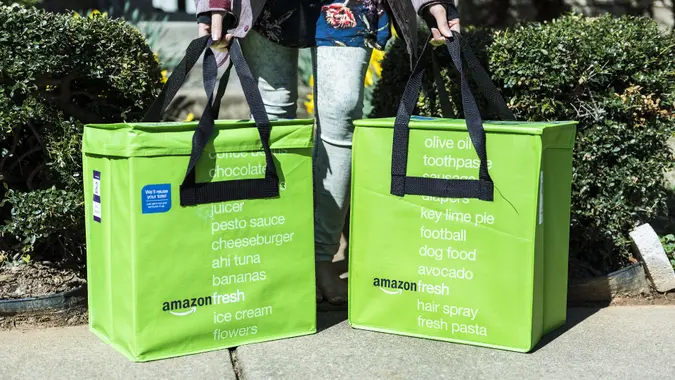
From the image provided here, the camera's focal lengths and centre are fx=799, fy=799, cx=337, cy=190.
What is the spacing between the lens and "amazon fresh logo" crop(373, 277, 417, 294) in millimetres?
2814

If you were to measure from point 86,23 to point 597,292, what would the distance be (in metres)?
2.30

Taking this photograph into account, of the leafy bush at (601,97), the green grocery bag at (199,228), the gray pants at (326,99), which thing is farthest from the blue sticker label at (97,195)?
the leafy bush at (601,97)

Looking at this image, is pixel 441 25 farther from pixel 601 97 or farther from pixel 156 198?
pixel 156 198

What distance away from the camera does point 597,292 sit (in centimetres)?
333

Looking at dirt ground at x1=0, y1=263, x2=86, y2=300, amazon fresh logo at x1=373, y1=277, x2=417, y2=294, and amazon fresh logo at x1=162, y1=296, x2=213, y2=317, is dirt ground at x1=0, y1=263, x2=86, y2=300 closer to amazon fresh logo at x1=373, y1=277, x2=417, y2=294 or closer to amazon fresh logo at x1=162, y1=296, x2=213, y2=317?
amazon fresh logo at x1=162, y1=296, x2=213, y2=317

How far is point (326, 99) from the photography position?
9.91 feet

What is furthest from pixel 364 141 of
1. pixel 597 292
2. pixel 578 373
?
pixel 597 292

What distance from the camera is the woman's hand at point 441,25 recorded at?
2947 millimetres

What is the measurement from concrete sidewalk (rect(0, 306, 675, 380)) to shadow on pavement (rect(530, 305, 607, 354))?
1cm

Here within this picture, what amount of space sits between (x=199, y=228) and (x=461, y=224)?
0.88 m

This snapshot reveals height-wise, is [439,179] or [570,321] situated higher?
[439,179]

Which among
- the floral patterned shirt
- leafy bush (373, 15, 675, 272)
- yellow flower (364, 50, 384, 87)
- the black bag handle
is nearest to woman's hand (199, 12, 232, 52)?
the black bag handle

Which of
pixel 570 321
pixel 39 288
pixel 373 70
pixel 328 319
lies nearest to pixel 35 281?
pixel 39 288

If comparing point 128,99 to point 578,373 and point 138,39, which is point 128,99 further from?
point 578,373
